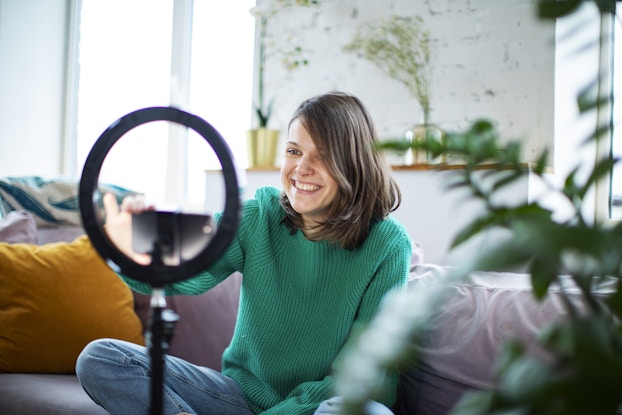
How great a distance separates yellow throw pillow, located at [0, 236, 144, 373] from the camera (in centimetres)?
163

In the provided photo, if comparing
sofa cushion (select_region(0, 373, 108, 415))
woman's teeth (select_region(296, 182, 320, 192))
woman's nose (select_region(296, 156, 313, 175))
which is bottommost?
sofa cushion (select_region(0, 373, 108, 415))

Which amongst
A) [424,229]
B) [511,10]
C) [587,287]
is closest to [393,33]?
[511,10]

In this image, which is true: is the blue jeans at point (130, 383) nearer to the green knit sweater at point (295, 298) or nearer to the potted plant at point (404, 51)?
the green knit sweater at point (295, 298)

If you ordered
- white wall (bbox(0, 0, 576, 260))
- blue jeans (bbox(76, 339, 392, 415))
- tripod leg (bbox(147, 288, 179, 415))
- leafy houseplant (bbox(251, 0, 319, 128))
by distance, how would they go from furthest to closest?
leafy houseplant (bbox(251, 0, 319, 128)) → white wall (bbox(0, 0, 576, 260)) → blue jeans (bbox(76, 339, 392, 415)) → tripod leg (bbox(147, 288, 179, 415))

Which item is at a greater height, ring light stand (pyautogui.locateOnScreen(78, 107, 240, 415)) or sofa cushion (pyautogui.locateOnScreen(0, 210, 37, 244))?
ring light stand (pyautogui.locateOnScreen(78, 107, 240, 415))

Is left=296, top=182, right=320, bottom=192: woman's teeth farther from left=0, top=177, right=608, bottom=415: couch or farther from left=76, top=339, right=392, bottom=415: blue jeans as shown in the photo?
left=76, top=339, right=392, bottom=415: blue jeans

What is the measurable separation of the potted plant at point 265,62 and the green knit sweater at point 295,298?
1.25m

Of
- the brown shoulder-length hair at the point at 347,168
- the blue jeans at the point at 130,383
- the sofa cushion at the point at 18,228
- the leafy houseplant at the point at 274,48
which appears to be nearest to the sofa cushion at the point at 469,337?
the brown shoulder-length hair at the point at 347,168

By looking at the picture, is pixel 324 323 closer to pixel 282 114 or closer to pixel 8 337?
pixel 8 337

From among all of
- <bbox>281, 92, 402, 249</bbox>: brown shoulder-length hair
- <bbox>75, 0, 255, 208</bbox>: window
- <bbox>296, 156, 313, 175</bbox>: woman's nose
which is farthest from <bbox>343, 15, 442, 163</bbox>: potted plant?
<bbox>296, 156, 313, 175</bbox>: woman's nose

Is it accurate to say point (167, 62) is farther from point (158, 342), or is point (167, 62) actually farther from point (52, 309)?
point (158, 342)

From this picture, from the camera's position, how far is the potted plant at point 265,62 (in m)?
2.75

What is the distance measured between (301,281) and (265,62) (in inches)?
78.9

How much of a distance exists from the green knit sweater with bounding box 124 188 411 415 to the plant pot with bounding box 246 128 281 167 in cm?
125
